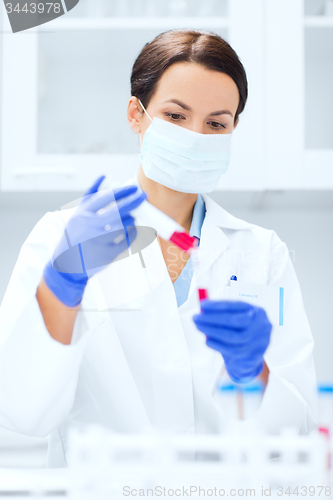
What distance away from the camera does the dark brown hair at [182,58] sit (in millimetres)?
1023

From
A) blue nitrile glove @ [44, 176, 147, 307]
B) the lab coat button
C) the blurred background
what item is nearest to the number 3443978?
the blurred background

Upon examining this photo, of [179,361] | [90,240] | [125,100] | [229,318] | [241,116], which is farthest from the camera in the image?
[125,100]

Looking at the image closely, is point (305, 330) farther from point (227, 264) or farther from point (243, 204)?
point (243, 204)

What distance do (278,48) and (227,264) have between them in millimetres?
896

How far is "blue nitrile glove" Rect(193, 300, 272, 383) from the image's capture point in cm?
68

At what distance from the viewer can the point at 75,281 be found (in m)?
0.77

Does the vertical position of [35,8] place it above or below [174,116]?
above

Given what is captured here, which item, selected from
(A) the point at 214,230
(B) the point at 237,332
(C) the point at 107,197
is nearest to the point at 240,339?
(B) the point at 237,332

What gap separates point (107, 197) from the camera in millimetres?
778

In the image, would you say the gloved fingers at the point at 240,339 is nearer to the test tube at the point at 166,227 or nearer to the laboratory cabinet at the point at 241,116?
the test tube at the point at 166,227

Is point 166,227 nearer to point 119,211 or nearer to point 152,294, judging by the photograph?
point 119,211

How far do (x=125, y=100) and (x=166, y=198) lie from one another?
73 centimetres

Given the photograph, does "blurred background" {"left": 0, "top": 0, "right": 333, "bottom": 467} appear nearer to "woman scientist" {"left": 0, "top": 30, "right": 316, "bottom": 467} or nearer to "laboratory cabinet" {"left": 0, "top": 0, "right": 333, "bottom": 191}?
"laboratory cabinet" {"left": 0, "top": 0, "right": 333, "bottom": 191}

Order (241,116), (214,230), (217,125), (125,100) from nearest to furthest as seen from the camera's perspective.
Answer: (217,125)
(214,230)
(241,116)
(125,100)
